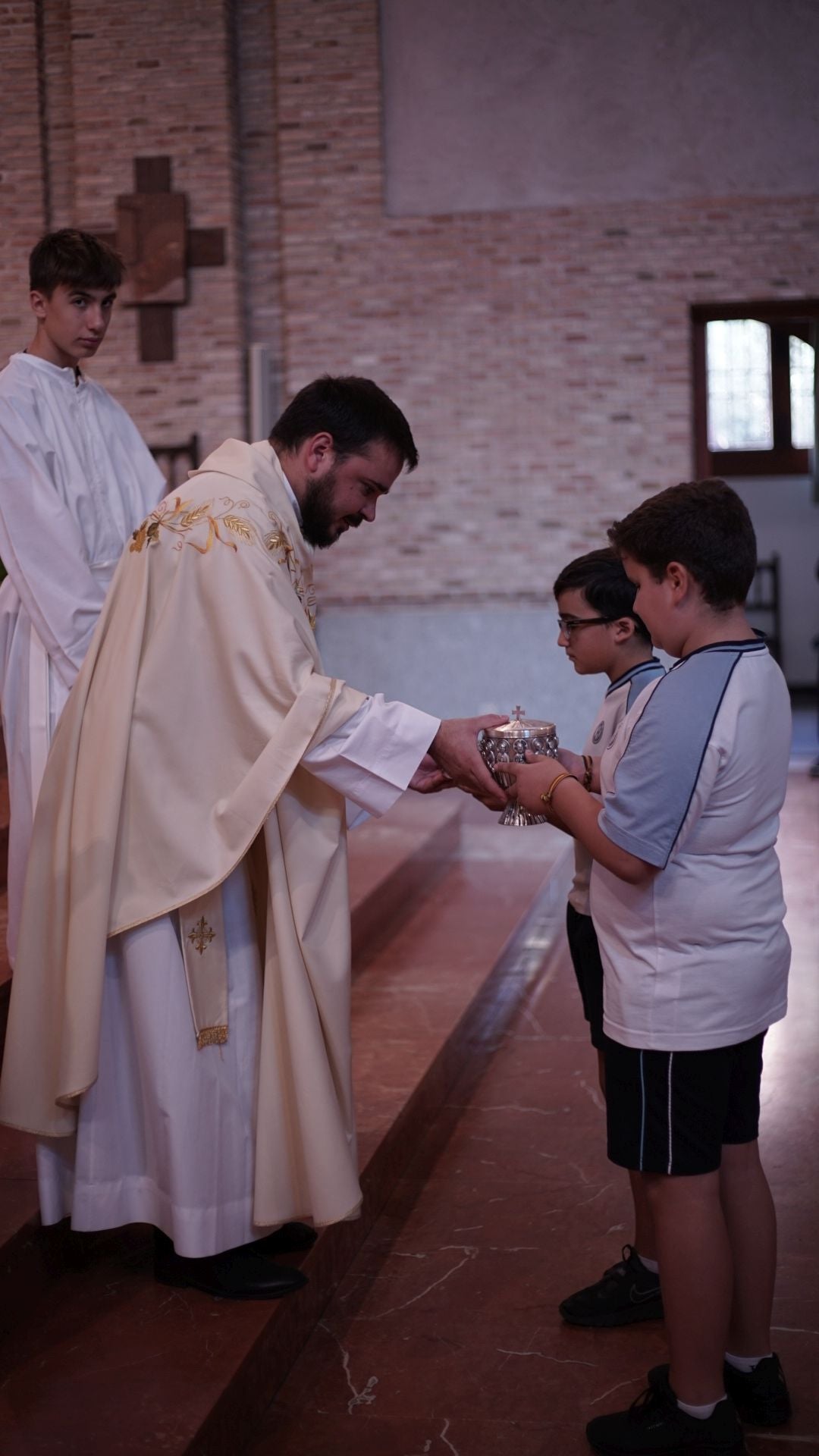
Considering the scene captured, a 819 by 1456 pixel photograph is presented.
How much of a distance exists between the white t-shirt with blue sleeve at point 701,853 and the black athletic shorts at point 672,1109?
0.11 feet

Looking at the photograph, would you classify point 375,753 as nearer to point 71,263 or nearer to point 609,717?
point 609,717

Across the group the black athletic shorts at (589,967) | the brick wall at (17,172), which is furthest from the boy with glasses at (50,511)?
the brick wall at (17,172)

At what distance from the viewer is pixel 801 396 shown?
1473cm

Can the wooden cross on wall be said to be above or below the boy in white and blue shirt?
above

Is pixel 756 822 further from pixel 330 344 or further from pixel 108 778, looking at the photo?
pixel 330 344

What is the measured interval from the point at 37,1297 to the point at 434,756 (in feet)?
4.01

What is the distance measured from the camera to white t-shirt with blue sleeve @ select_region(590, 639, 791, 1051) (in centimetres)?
206

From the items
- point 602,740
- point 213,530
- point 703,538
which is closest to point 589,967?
point 602,740

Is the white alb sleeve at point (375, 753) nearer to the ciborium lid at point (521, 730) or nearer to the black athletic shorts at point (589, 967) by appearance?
the ciborium lid at point (521, 730)

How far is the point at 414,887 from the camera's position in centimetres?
601

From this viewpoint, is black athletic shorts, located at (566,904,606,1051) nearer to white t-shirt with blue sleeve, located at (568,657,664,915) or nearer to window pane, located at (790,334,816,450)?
white t-shirt with blue sleeve, located at (568,657,664,915)

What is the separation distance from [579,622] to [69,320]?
1.51 meters

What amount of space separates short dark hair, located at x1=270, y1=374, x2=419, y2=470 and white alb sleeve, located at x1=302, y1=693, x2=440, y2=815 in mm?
491

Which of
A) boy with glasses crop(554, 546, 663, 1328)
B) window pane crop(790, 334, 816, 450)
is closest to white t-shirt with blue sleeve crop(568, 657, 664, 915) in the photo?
boy with glasses crop(554, 546, 663, 1328)
